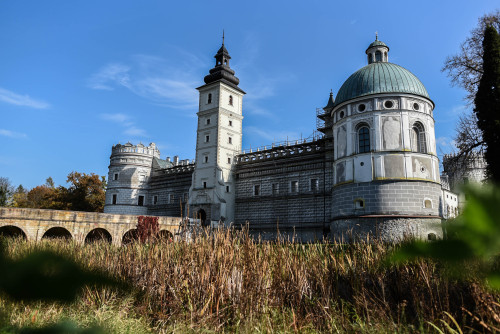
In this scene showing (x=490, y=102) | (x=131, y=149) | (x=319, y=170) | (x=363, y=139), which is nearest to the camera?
(x=490, y=102)

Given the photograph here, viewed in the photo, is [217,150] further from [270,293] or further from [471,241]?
[471,241]

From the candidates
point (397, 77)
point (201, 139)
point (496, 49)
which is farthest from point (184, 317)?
point (201, 139)

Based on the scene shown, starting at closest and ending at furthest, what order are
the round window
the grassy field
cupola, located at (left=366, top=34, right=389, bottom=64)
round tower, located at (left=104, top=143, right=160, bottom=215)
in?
the grassy field < the round window < cupola, located at (left=366, top=34, right=389, bottom=64) < round tower, located at (left=104, top=143, right=160, bottom=215)

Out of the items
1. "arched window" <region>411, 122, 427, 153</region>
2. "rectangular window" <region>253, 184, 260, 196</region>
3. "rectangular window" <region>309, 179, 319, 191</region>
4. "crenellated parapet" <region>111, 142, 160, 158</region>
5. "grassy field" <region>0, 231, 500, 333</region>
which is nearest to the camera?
"grassy field" <region>0, 231, 500, 333</region>

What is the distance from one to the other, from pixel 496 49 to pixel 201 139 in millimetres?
23697

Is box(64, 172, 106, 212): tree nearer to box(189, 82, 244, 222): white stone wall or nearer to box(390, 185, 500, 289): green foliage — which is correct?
box(189, 82, 244, 222): white stone wall

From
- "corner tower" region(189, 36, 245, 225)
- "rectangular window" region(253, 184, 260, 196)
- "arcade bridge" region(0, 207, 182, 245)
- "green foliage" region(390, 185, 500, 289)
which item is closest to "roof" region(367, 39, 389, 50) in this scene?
"corner tower" region(189, 36, 245, 225)

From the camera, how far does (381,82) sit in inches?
862

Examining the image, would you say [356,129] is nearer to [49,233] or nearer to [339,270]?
[339,270]

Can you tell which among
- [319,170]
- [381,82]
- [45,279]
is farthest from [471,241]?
[319,170]

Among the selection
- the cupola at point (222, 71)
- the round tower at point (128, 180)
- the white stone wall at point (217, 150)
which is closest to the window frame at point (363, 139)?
the white stone wall at point (217, 150)

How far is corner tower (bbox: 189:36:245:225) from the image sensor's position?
1211 inches

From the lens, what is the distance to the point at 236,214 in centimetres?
3156

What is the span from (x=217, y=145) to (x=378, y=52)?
14910 millimetres
